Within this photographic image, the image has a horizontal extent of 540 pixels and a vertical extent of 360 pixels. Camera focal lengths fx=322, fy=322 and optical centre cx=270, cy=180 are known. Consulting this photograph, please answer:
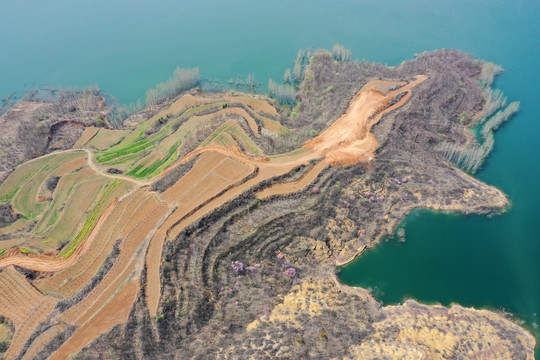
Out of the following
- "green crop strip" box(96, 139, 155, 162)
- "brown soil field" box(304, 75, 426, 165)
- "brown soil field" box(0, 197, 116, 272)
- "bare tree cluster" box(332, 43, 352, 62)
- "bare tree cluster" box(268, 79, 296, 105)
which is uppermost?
"bare tree cluster" box(332, 43, 352, 62)

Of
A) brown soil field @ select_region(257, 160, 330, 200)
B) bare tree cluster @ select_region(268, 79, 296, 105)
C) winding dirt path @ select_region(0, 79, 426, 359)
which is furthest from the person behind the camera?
bare tree cluster @ select_region(268, 79, 296, 105)

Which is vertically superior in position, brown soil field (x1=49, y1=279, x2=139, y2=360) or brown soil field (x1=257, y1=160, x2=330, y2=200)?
brown soil field (x1=257, y1=160, x2=330, y2=200)

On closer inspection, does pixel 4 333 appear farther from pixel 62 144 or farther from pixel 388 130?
pixel 388 130

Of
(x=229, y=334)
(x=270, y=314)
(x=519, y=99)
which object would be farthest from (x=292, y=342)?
(x=519, y=99)

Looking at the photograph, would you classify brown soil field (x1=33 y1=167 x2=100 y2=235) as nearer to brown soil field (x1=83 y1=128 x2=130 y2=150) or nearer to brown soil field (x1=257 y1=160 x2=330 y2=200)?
brown soil field (x1=83 y1=128 x2=130 y2=150)

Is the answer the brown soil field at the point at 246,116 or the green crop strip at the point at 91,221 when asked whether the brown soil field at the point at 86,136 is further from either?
the brown soil field at the point at 246,116

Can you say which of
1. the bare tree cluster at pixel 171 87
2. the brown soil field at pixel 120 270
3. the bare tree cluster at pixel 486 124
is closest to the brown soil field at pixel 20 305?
the brown soil field at pixel 120 270

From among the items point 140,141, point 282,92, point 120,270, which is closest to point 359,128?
point 282,92

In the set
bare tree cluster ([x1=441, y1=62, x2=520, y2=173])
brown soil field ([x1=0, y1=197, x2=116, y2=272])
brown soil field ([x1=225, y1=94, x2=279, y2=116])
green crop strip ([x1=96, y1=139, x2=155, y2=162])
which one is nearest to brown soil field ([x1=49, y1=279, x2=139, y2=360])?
brown soil field ([x1=0, y1=197, x2=116, y2=272])
